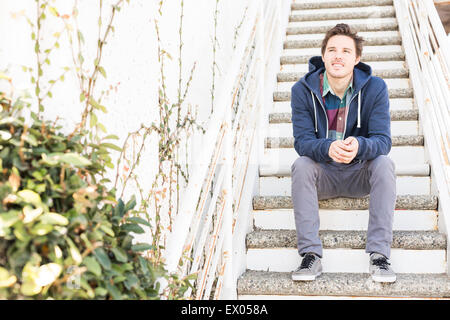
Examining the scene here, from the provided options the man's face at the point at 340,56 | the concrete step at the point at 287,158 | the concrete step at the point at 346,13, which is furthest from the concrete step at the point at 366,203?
the concrete step at the point at 346,13

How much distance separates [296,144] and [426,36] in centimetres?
116

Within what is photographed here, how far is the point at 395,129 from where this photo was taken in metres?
2.96

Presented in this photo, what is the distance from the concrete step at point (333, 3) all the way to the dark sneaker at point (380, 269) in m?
3.24

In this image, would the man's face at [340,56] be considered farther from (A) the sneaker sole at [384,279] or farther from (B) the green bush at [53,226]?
(B) the green bush at [53,226]

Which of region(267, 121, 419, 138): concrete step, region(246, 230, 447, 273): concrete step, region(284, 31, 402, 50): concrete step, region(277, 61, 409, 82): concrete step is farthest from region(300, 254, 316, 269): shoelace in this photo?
region(284, 31, 402, 50): concrete step

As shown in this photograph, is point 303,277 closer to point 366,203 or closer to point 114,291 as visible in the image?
point 366,203

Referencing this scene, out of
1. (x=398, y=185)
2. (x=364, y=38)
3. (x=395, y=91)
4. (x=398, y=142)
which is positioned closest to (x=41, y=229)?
(x=398, y=185)

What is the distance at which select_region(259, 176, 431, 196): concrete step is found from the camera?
8.23ft

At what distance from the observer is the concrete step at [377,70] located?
3.40 m

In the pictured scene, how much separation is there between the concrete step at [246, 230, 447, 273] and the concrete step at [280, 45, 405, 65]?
1.79m

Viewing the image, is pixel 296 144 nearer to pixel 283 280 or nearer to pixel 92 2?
pixel 283 280

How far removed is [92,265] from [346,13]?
4.10m

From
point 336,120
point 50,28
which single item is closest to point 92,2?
point 50,28

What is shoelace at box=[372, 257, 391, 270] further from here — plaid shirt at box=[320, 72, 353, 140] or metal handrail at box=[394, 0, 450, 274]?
plaid shirt at box=[320, 72, 353, 140]
